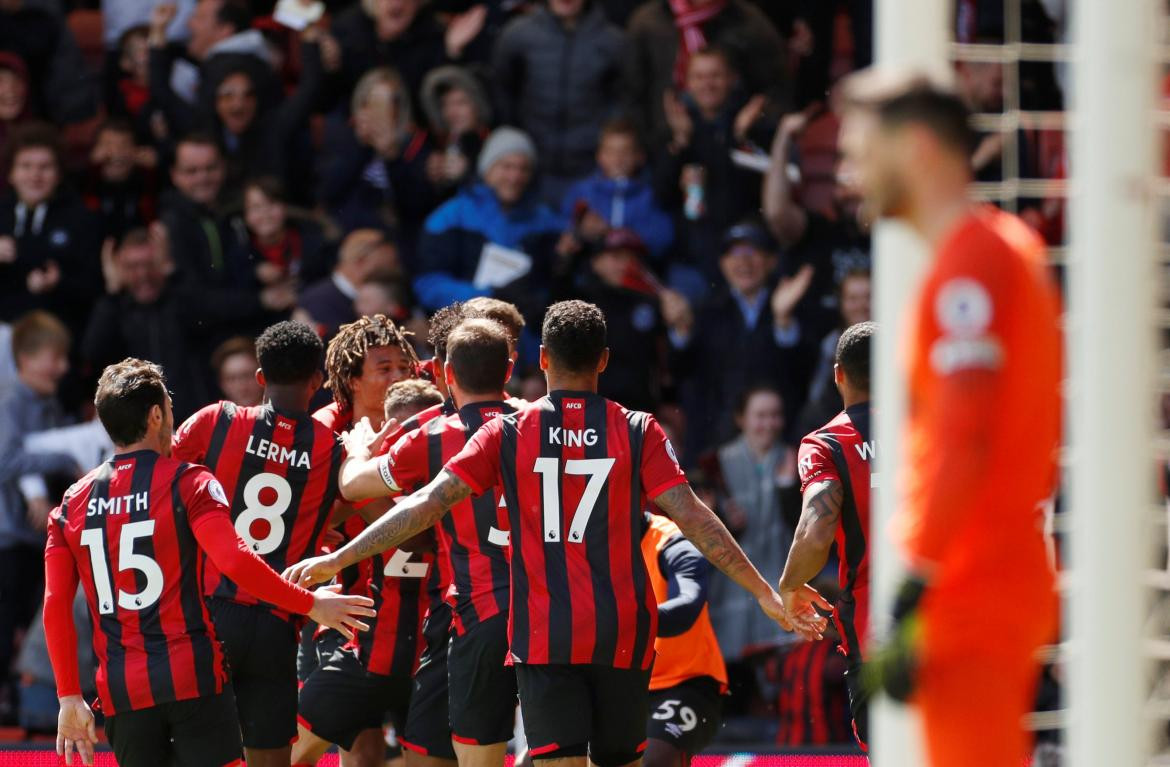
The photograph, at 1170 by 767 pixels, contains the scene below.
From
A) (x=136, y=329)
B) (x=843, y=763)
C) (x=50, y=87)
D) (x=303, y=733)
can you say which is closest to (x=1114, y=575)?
(x=303, y=733)

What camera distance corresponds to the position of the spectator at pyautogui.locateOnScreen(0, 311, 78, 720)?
1022cm

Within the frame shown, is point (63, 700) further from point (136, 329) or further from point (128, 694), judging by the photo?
point (136, 329)

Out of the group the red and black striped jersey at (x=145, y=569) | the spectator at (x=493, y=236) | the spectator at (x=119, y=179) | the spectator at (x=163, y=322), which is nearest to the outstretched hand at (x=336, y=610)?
the red and black striped jersey at (x=145, y=569)

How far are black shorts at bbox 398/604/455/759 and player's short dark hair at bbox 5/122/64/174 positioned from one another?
5.61m

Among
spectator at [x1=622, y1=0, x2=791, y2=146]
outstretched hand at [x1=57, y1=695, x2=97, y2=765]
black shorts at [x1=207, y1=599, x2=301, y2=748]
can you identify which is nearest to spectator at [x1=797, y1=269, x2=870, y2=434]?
spectator at [x1=622, y1=0, x2=791, y2=146]

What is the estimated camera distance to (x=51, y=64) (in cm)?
1182

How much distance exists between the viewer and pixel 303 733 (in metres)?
7.04

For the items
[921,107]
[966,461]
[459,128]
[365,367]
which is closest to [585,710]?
[365,367]

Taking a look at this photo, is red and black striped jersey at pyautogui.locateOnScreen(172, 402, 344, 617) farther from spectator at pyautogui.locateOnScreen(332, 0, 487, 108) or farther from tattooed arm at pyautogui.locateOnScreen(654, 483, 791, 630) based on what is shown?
spectator at pyautogui.locateOnScreen(332, 0, 487, 108)

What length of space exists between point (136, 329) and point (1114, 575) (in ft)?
25.9

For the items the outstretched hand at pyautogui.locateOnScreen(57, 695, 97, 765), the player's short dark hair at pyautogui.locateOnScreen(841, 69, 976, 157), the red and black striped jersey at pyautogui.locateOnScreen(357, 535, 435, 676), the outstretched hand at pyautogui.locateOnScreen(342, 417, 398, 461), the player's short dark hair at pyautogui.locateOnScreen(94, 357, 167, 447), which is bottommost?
the outstretched hand at pyautogui.locateOnScreen(57, 695, 97, 765)

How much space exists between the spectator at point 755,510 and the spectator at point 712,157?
1.21 m

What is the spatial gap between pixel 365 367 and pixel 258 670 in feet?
A: 4.43

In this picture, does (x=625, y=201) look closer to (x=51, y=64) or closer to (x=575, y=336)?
(x=51, y=64)
